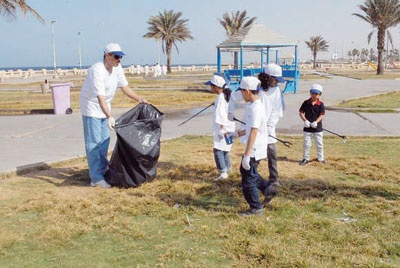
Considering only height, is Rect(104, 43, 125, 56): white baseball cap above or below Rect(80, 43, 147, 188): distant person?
above

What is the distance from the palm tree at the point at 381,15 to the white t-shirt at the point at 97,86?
40417 millimetres

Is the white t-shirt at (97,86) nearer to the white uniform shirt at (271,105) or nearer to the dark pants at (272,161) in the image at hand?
the white uniform shirt at (271,105)

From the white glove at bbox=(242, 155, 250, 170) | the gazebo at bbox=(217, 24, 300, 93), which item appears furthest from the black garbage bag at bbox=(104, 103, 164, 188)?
the gazebo at bbox=(217, 24, 300, 93)

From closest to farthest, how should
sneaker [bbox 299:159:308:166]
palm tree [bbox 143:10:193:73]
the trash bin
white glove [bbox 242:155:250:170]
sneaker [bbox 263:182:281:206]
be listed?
white glove [bbox 242:155:250:170] < sneaker [bbox 263:182:281:206] < sneaker [bbox 299:159:308:166] < the trash bin < palm tree [bbox 143:10:193:73]

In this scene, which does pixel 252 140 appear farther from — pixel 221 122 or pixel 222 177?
pixel 222 177

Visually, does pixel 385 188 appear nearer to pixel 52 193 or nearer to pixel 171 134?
pixel 52 193

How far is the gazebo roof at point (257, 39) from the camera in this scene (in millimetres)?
22500

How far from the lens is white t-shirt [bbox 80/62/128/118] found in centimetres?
557

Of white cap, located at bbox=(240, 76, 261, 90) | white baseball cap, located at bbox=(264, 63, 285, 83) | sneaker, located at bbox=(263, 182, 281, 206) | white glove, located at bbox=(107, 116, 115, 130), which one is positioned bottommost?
sneaker, located at bbox=(263, 182, 281, 206)

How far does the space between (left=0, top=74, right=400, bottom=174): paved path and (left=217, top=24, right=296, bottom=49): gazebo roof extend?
8372 mm

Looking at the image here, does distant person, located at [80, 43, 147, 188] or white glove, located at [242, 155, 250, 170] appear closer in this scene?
white glove, located at [242, 155, 250, 170]

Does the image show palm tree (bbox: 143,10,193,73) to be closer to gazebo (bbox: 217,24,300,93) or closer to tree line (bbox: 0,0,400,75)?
tree line (bbox: 0,0,400,75)

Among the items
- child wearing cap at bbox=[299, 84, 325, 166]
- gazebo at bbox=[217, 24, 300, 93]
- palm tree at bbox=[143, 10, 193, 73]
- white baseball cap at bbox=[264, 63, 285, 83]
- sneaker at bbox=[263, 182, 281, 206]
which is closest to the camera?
sneaker at bbox=[263, 182, 281, 206]

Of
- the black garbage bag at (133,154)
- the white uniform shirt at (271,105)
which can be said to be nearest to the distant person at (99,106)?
the black garbage bag at (133,154)
